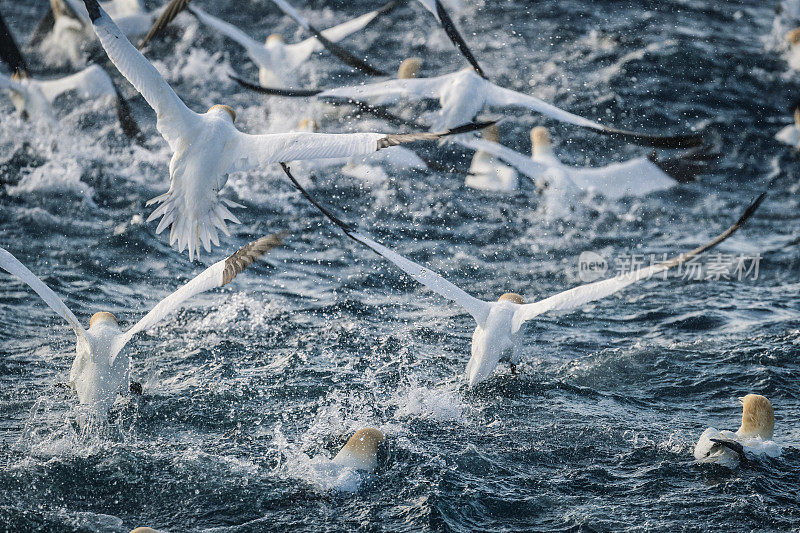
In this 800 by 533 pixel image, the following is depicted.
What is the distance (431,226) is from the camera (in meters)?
9.61

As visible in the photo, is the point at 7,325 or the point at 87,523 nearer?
the point at 87,523

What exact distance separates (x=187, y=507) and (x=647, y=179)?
5663 millimetres

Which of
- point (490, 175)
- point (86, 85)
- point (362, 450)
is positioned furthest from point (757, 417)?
point (86, 85)

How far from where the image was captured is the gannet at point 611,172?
871cm

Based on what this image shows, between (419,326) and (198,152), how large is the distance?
7.51ft

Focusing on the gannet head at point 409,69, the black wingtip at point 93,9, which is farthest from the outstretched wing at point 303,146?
the gannet head at point 409,69

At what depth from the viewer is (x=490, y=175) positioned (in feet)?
33.5

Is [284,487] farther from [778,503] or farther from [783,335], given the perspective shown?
[783,335]

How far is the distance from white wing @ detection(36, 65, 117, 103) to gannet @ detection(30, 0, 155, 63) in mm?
1928

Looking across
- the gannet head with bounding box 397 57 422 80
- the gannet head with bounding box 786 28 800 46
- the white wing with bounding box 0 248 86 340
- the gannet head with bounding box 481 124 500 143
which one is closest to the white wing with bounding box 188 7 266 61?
the gannet head with bounding box 397 57 422 80

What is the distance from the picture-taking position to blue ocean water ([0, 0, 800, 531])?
5.39m

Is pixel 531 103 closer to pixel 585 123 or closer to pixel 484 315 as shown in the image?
pixel 585 123

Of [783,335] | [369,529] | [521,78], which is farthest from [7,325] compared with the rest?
[521,78]

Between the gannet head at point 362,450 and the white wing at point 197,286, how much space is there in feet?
3.97
